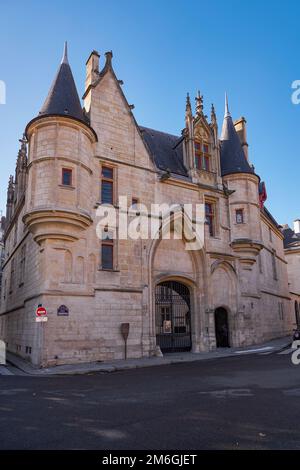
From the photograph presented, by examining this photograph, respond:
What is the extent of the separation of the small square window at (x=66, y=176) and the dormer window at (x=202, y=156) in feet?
27.6

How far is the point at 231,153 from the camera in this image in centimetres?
2306

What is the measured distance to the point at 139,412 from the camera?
20.6 ft

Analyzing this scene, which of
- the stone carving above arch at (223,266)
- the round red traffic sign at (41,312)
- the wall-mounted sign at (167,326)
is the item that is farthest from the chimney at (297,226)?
the round red traffic sign at (41,312)

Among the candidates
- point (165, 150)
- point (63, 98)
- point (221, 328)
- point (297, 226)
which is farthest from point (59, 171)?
point (297, 226)

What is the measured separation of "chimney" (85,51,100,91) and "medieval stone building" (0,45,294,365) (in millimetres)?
71

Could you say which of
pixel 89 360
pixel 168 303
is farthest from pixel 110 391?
pixel 168 303

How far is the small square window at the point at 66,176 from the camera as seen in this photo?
15375 millimetres

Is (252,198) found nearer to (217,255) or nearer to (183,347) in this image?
(217,255)

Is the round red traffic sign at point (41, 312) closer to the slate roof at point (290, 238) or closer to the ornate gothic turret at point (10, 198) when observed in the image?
the ornate gothic turret at point (10, 198)

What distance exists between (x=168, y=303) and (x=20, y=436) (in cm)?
1414

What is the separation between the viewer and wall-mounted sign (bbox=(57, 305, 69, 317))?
46.7ft

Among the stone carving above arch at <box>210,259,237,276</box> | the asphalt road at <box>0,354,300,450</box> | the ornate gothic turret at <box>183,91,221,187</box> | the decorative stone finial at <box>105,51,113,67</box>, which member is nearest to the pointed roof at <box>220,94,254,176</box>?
the ornate gothic turret at <box>183,91,221,187</box>

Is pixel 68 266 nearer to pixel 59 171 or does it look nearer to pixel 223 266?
pixel 59 171

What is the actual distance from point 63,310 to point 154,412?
28.8 feet
